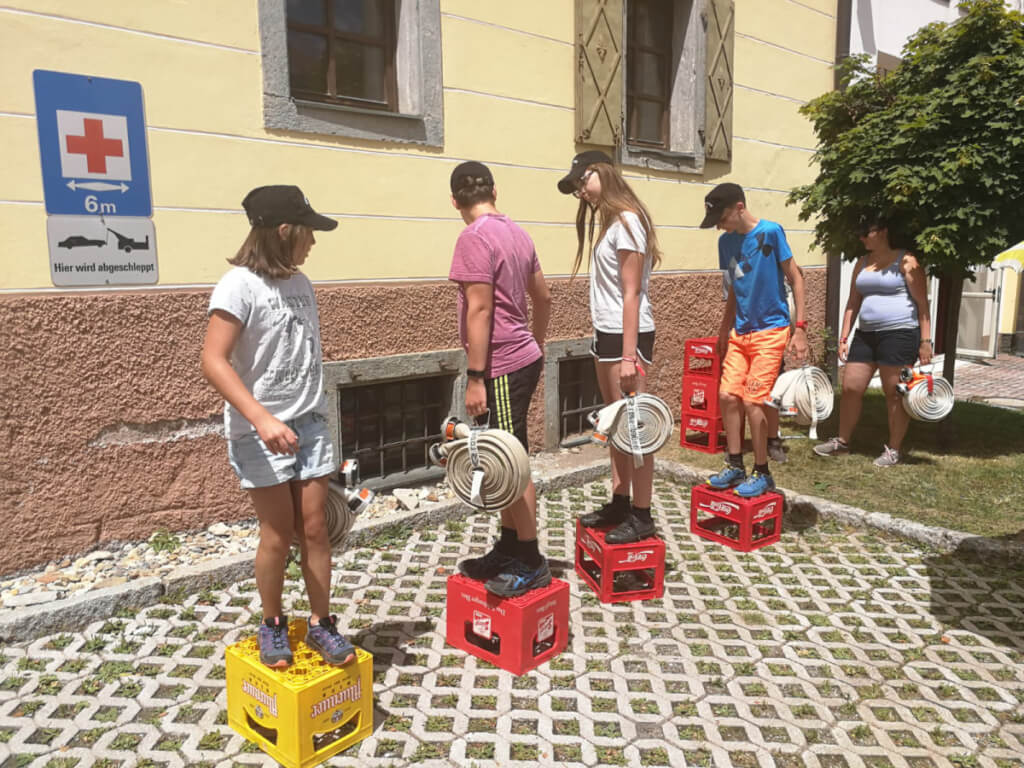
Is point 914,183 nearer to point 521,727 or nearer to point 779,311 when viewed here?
point 779,311

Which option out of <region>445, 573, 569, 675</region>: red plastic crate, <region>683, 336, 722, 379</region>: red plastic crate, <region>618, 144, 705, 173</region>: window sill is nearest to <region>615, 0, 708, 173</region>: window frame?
<region>618, 144, 705, 173</region>: window sill

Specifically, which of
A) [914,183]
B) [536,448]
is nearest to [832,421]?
[914,183]

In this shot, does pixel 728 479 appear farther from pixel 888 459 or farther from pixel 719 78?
pixel 719 78

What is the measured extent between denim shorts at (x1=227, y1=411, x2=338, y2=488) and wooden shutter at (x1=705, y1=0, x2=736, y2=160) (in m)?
5.60

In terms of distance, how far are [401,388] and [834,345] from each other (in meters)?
5.78

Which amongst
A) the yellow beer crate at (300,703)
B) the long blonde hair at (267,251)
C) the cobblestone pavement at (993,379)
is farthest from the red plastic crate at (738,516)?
the cobblestone pavement at (993,379)

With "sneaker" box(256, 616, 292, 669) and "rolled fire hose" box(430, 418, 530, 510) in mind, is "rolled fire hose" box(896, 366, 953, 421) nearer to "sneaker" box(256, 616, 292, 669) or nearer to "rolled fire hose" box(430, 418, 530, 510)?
"rolled fire hose" box(430, 418, 530, 510)

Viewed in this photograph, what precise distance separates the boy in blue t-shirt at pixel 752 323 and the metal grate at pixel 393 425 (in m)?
2.05

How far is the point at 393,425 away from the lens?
554cm

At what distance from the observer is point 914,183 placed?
220 inches

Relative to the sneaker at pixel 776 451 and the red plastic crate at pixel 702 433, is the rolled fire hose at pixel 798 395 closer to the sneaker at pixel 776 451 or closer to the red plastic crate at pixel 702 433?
the sneaker at pixel 776 451

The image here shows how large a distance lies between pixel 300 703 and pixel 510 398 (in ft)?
4.73

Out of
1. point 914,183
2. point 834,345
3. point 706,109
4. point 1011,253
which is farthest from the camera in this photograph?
point 834,345

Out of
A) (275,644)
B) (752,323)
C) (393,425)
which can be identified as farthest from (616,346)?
(393,425)
